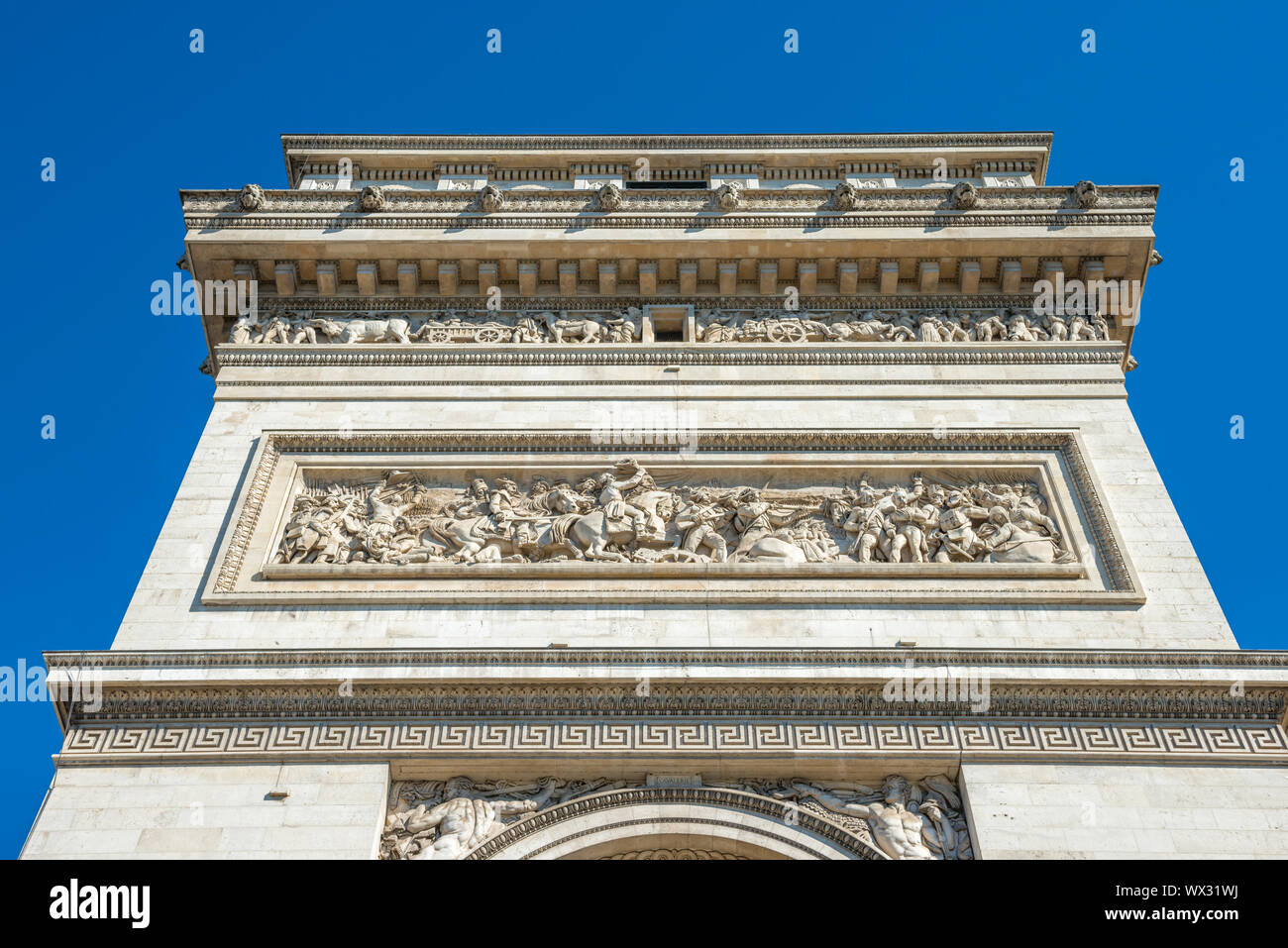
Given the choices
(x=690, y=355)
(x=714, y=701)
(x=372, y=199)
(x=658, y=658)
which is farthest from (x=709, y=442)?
(x=372, y=199)

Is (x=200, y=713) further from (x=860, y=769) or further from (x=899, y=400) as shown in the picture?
(x=899, y=400)

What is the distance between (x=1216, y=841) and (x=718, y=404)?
6228 mm

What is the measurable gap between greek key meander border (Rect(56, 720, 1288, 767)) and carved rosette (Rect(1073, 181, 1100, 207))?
6817mm

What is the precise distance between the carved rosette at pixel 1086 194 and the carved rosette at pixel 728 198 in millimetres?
3649

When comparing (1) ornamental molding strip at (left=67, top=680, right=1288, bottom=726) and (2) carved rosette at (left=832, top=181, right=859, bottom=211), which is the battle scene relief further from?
(2) carved rosette at (left=832, top=181, right=859, bottom=211)

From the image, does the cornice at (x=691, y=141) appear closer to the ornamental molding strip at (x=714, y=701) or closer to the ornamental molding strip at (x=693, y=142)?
the ornamental molding strip at (x=693, y=142)

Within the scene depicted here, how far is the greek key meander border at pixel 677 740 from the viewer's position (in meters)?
10.8

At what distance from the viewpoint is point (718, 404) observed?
1445cm

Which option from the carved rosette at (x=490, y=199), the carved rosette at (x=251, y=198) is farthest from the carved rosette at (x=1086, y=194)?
the carved rosette at (x=251, y=198)

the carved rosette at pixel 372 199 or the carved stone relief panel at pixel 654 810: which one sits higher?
the carved rosette at pixel 372 199

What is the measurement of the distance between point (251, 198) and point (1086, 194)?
9014mm

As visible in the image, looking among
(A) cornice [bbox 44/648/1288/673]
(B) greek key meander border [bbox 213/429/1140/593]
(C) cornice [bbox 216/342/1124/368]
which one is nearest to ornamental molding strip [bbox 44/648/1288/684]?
(A) cornice [bbox 44/648/1288/673]

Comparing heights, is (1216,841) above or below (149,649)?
below
